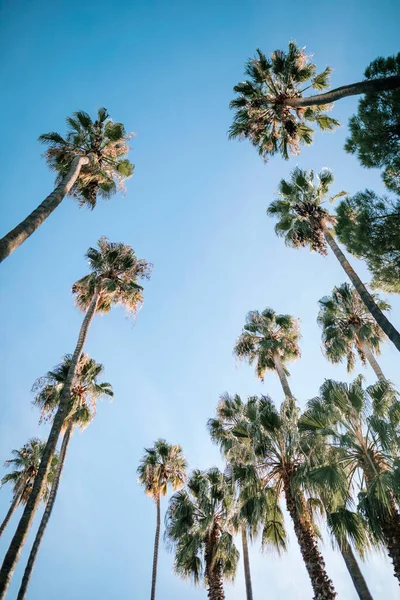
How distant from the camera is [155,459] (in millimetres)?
20859

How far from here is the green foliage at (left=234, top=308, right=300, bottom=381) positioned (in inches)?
823

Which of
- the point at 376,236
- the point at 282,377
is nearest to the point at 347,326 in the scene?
the point at 282,377

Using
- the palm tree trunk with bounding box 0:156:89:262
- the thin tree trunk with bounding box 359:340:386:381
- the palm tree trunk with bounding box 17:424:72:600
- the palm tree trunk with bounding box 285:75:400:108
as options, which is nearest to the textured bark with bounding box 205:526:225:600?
the palm tree trunk with bounding box 17:424:72:600

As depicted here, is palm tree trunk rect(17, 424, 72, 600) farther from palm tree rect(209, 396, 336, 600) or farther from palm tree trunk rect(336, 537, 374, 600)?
palm tree trunk rect(336, 537, 374, 600)

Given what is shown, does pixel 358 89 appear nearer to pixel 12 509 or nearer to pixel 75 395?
pixel 75 395

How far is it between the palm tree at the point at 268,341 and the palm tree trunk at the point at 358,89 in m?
12.7

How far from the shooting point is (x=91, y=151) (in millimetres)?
13258

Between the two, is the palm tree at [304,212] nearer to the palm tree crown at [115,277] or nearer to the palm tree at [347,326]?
the palm tree at [347,326]

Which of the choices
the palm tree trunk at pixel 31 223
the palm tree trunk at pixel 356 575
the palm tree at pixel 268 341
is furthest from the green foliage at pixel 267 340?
the palm tree trunk at pixel 31 223

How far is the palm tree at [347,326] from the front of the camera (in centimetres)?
1769

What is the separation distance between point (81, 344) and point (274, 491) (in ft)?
30.8

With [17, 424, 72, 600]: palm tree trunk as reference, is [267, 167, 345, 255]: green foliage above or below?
above

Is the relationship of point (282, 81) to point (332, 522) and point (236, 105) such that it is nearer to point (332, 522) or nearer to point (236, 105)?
point (236, 105)

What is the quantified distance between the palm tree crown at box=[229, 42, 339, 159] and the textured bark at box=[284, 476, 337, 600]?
1415 cm
